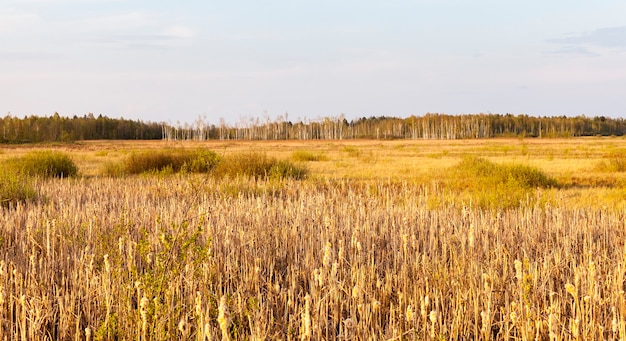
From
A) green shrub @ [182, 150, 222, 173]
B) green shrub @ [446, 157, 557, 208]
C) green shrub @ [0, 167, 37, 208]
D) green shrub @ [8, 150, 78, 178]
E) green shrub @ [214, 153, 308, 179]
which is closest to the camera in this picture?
green shrub @ [0, 167, 37, 208]

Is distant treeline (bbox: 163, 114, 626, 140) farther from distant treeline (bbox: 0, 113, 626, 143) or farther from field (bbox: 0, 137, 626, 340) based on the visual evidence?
field (bbox: 0, 137, 626, 340)

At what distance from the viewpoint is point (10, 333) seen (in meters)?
3.57

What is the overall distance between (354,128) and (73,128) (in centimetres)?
7332

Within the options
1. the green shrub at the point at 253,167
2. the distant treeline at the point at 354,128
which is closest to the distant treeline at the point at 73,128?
the distant treeline at the point at 354,128

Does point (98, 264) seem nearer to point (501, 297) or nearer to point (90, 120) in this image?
point (501, 297)

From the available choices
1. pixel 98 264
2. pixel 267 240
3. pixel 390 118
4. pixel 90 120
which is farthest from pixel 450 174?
pixel 390 118

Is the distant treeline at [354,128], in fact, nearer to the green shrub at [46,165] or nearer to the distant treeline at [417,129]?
the distant treeline at [417,129]

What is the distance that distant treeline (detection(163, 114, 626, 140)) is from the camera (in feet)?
458

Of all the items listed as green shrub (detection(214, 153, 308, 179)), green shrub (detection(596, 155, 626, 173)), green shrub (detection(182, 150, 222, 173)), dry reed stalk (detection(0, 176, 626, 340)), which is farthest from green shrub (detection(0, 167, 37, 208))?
green shrub (detection(596, 155, 626, 173))

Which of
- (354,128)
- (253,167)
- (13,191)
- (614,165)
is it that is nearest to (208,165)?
(253,167)

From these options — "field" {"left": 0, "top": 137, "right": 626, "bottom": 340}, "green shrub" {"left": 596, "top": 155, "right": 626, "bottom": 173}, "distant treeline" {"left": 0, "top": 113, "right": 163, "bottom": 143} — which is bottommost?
"green shrub" {"left": 596, "top": 155, "right": 626, "bottom": 173}

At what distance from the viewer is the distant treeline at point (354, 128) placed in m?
126

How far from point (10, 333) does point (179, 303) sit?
3.48 feet

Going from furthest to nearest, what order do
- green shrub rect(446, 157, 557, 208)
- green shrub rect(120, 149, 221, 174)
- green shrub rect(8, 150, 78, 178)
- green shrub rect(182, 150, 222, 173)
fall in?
green shrub rect(120, 149, 221, 174), green shrub rect(182, 150, 222, 173), green shrub rect(8, 150, 78, 178), green shrub rect(446, 157, 557, 208)
